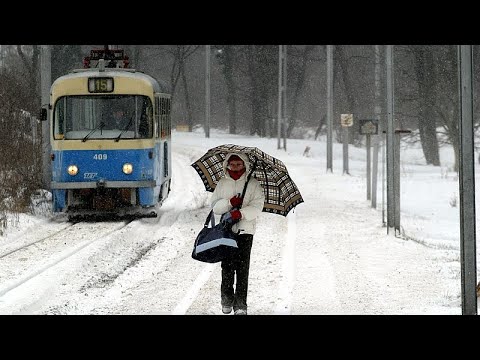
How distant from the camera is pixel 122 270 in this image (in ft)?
43.7

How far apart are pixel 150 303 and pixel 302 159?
31865 millimetres

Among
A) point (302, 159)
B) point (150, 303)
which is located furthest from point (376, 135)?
point (302, 159)

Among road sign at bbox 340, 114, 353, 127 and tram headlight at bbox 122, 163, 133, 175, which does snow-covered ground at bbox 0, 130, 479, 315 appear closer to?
tram headlight at bbox 122, 163, 133, 175

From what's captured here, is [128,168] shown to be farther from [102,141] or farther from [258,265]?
[258,265]

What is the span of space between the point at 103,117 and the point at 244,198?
10.4 m

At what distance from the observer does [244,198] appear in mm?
9305

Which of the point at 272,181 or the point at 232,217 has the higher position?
the point at 272,181

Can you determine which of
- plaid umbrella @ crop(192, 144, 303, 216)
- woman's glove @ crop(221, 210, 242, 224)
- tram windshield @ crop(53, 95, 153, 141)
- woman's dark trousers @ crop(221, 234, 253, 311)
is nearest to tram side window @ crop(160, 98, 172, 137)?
tram windshield @ crop(53, 95, 153, 141)

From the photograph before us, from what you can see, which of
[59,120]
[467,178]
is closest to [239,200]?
[467,178]

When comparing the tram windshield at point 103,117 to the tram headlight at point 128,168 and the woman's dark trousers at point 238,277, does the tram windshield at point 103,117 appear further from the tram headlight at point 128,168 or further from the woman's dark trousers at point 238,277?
the woman's dark trousers at point 238,277

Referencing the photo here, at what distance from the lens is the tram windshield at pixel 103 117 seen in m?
19.2
